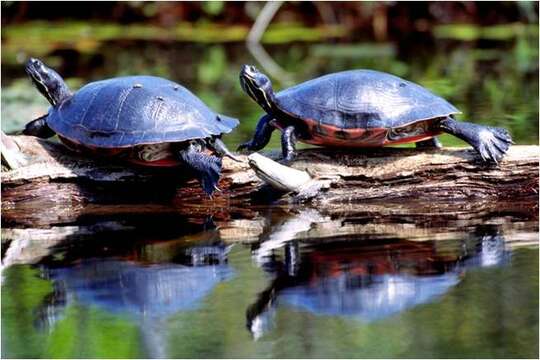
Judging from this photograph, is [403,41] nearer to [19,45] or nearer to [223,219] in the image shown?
[19,45]

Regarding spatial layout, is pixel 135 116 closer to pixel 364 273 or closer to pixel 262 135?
pixel 262 135

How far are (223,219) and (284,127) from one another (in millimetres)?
532

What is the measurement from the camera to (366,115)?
16.1 feet

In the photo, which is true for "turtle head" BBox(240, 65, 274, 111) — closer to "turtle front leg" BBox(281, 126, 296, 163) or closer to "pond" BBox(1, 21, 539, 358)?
"turtle front leg" BBox(281, 126, 296, 163)

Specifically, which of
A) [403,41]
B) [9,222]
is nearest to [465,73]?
[403,41]

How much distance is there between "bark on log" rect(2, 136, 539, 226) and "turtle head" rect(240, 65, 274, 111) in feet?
0.84

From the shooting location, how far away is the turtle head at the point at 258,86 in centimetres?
511

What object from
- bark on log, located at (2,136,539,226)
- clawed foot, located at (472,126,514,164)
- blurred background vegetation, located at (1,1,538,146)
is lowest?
bark on log, located at (2,136,539,226)

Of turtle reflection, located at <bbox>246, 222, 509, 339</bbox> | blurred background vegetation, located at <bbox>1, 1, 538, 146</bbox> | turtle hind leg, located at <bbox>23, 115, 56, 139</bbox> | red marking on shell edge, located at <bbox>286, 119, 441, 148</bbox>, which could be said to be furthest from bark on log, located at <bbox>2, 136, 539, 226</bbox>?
Result: blurred background vegetation, located at <bbox>1, 1, 538, 146</bbox>

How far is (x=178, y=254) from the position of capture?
4.34m

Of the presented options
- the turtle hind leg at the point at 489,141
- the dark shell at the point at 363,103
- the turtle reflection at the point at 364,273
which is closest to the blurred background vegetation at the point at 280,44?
the dark shell at the point at 363,103

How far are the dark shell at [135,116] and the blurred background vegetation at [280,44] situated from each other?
2958mm

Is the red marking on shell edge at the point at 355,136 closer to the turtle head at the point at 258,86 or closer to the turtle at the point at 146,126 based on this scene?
the turtle head at the point at 258,86

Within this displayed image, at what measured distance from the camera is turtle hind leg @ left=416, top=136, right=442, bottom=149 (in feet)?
16.8
